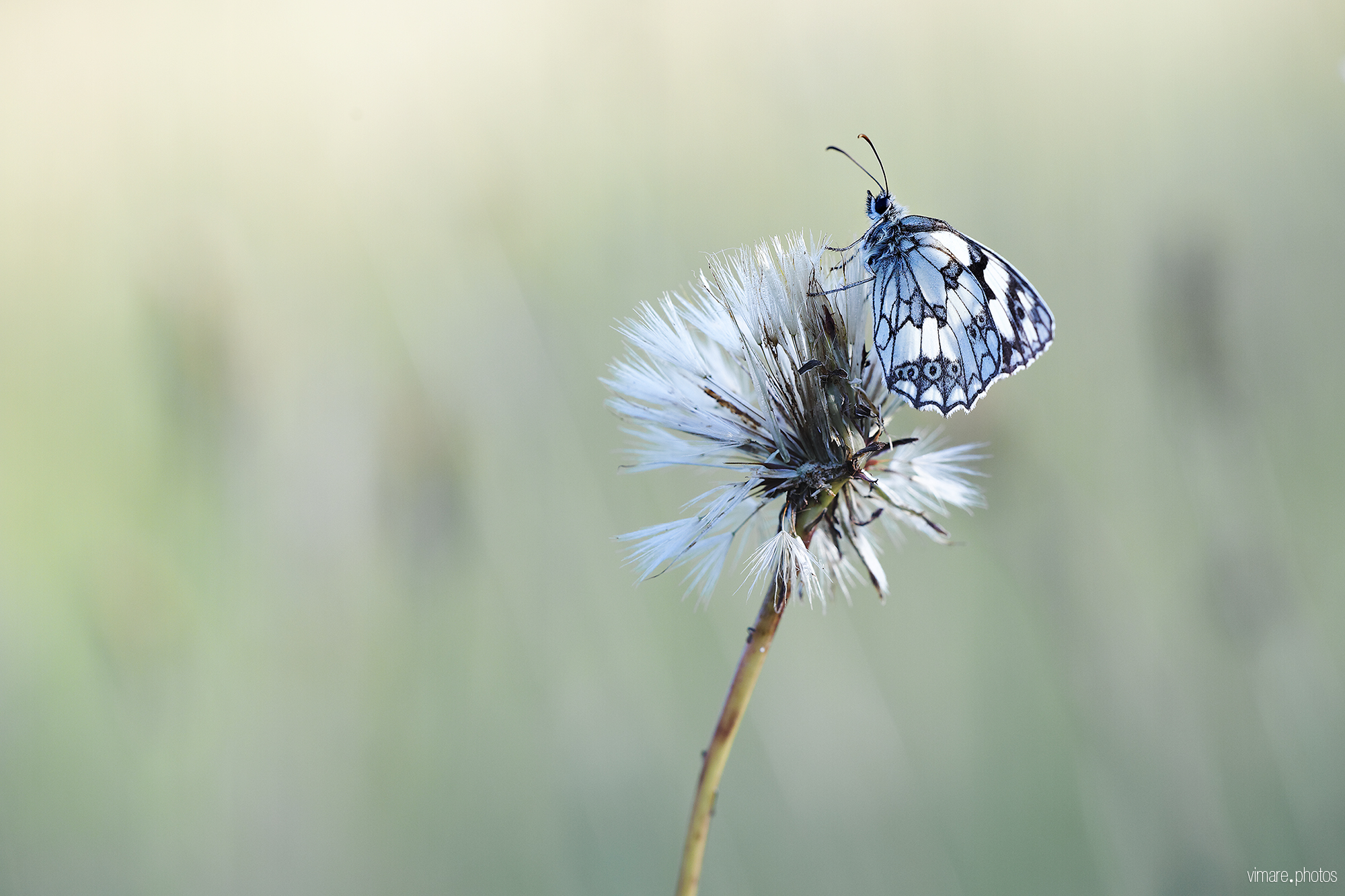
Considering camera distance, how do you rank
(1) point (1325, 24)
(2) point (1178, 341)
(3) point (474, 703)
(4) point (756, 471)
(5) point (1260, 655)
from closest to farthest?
(4) point (756, 471), (2) point (1178, 341), (5) point (1260, 655), (3) point (474, 703), (1) point (1325, 24)

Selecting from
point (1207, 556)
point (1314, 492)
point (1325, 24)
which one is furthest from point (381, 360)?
point (1325, 24)

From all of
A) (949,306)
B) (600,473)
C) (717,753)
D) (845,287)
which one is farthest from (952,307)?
(600,473)

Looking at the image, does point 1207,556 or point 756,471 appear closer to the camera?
point 756,471

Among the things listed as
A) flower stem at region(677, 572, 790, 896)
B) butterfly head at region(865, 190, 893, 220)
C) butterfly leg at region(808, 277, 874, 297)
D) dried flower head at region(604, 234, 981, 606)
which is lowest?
flower stem at region(677, 572, 790, 896)

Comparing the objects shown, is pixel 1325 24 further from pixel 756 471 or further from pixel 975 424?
pixel 756 471

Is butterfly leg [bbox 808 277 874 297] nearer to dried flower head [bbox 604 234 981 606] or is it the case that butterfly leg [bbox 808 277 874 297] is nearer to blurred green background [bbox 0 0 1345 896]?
dried flower head [bbox 604 234 981 606]

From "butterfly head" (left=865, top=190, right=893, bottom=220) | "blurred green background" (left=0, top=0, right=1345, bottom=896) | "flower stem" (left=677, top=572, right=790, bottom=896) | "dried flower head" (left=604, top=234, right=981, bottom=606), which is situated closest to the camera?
"flower stem" (left=677, top=572, right=790, bottom=896)

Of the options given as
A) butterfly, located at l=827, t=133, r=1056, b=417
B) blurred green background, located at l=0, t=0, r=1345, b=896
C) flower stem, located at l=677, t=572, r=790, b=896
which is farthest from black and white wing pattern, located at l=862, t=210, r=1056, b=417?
blurred green background, located at l=0, t=0, r=1345, b=896
